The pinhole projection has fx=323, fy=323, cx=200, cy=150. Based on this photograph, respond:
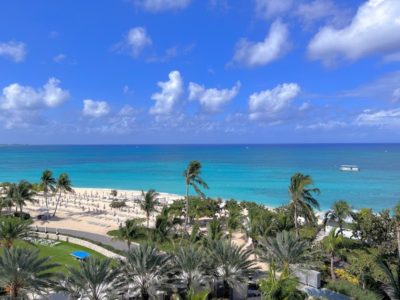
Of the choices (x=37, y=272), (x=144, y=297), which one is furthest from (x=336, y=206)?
(x=37, y=272)

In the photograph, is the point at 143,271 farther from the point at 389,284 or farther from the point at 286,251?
the point at 389,284

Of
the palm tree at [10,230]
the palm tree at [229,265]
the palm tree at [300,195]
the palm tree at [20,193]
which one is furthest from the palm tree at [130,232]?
the palm tree at [20,193]

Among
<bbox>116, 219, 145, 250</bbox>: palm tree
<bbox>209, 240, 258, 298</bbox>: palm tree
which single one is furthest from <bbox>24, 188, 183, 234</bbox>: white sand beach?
<bbox>209, 240, 258, 298</bbox>: palm tree

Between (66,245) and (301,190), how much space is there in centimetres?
A: 2188

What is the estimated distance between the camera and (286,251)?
1731cm

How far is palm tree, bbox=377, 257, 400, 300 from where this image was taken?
53.0 ft

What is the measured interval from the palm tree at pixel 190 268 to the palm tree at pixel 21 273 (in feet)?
20.0

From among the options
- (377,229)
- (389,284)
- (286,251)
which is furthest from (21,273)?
(377,229)

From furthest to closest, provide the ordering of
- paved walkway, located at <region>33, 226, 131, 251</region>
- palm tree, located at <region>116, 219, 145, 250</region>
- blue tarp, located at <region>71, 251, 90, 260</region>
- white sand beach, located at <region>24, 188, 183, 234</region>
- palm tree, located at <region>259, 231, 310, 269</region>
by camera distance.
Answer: white sand beach, located at <region>24, 188, 183, 234</region> < paved walkway, located at <region>33, 226, 131, 251</region> < blue tarp, located at <region>71, 251, 90, 260</region> < palm tree, located at <region>116, 219, 145, 250</region> < palm tree, located at <region>259, 231, 310, 269</region>

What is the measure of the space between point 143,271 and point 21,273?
5.31 metres

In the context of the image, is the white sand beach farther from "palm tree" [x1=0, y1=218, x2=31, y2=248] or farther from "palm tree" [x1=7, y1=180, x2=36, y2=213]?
"palm tree" [x1=0, y1=218, x2=31, y2=248]

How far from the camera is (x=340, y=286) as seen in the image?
1862cm

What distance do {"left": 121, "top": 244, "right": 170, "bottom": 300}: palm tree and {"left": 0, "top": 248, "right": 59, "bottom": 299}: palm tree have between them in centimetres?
348

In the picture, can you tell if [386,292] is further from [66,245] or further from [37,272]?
[66,245]
